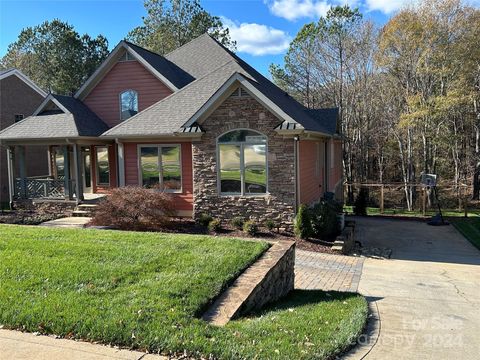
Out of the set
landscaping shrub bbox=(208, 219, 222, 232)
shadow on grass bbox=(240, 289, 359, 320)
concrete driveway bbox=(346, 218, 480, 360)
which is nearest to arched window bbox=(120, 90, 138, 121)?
landscaping shrub bbox=(208, 219, 222, 232)

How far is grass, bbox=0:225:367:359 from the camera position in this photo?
4102 mm

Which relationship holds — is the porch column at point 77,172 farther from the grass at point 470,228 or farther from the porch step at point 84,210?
the grass at point 470,228

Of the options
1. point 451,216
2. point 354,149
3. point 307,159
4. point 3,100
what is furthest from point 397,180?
point 3,100

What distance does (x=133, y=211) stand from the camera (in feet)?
39.7

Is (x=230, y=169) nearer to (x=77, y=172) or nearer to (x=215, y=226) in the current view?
(x=215, y=226)

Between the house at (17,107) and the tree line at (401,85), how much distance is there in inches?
689

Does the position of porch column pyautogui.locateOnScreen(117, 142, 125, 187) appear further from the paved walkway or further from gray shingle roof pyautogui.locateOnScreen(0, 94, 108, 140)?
the paved walkway

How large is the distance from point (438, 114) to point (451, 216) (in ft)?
20.9

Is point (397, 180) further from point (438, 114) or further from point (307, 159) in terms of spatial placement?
point (307, 159)

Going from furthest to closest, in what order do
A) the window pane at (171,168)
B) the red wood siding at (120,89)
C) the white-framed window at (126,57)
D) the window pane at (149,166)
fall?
the white-framed window at (126,57) → the red wood siding at (120,89) → the window pane at (149,166) → the window pane at (171,168)

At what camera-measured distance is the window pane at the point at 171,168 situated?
47.6 ft

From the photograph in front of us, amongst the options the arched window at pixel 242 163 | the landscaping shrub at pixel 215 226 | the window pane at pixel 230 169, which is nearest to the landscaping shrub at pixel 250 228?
the landscaping shrub at pixel 215 226

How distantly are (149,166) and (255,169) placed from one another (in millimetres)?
4151

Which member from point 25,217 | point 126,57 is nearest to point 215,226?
point 25,217
